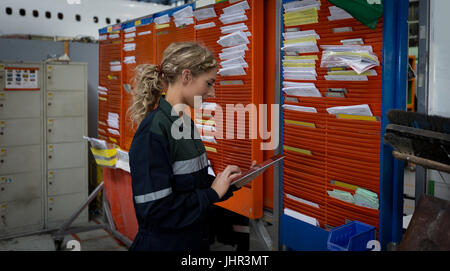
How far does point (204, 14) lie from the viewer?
110 inches

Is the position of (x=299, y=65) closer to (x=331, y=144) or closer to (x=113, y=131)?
(x=331, y=144)

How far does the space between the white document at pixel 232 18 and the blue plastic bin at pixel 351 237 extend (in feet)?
4.50

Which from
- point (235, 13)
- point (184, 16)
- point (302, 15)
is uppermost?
point (184, 16)

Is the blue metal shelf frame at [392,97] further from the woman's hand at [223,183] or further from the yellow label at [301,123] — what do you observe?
the woman's hand at [223,183]

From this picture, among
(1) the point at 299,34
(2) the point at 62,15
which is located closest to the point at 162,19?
(1) the point at 299,34

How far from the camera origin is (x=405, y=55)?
5.69 feet

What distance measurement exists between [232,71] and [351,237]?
135cm

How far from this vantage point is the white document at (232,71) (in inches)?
99.6

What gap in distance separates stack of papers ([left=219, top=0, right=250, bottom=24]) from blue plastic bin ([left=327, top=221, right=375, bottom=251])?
137cm

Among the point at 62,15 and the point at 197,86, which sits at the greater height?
the point at 62,15

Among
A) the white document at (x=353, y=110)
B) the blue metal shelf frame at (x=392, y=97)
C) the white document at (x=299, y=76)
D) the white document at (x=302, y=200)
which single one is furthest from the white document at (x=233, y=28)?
the white document at (x=302, y=200)

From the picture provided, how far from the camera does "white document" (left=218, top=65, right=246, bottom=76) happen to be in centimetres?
253

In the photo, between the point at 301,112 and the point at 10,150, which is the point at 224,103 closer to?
the point at 301,112
